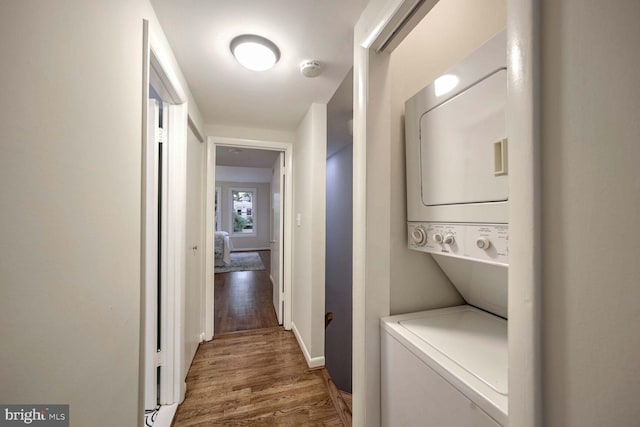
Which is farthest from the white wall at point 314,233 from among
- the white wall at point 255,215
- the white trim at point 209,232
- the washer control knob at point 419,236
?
the white wall at point 255,215

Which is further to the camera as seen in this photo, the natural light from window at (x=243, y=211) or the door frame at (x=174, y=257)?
the natural light from window at (x=243, y=211)

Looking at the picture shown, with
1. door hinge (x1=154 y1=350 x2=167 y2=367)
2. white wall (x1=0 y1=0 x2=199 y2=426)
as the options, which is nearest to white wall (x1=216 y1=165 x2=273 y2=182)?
door hinge (x1=154 y1=350 x2=167 y2=367)

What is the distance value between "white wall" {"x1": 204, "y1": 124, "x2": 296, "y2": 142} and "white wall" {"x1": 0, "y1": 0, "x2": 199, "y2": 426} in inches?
63.5

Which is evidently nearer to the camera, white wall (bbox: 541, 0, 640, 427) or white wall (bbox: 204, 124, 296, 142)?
white wall (bbox: 541, 0, 640, 427)

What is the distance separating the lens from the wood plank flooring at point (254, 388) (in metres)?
1.54

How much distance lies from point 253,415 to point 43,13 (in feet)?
6.79

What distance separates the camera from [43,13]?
536 mm

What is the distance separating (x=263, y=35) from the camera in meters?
1.27

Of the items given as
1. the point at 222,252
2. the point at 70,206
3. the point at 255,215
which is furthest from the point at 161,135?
the point at 255,215

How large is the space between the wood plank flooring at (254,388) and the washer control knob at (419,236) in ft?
4.58

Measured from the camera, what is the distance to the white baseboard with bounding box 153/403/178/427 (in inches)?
57.0

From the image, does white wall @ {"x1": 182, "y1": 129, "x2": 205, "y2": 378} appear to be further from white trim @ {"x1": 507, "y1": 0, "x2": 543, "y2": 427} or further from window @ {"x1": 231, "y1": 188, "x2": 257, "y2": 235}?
window @ {"x1": 231, "y1": 188, "x2": 257, "y2": 235}

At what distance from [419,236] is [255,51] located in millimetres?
1326

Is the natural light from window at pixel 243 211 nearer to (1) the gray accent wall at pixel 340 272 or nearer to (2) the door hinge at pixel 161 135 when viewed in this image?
(1) the gray accent wall at pixel 340 272
